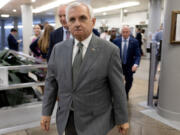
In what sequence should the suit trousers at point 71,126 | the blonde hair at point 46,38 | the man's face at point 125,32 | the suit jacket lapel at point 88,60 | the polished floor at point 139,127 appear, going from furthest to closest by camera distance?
1. the man's face at point 125,32
2. the blonde hair at point 46,38
3. the polished floor at point 139,127
4. the suit trousers at point 71,126
5. the suit jacket lapel at point 88,60

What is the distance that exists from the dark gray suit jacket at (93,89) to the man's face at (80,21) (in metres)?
0.09

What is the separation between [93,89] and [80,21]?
1.57 ft

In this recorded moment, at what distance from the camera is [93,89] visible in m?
1.38

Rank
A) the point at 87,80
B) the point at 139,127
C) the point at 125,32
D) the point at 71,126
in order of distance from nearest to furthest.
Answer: the point at 87,80 → the point at 71,126 → the point at 139,127 → the point at 125,32

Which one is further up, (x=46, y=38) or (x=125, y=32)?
(x=125, y=32)

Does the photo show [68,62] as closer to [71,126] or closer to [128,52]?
[71,126]

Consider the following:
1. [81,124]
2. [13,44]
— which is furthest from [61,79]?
[13,44]

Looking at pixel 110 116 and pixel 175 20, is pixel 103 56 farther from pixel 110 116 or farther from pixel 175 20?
pixel 175 20

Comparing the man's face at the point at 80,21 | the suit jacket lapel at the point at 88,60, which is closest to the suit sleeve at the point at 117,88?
the suit jacket lapel at the point at 88,60

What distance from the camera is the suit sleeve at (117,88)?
1.38m

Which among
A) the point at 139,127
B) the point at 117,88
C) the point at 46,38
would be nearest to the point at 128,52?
the point at 139,127

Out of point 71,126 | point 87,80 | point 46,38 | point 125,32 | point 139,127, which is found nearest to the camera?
point 87,80

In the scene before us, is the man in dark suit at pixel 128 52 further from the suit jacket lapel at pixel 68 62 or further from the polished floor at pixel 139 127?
the suit jacket lapel at pixel 68 62

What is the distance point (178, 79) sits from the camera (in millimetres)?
3334
